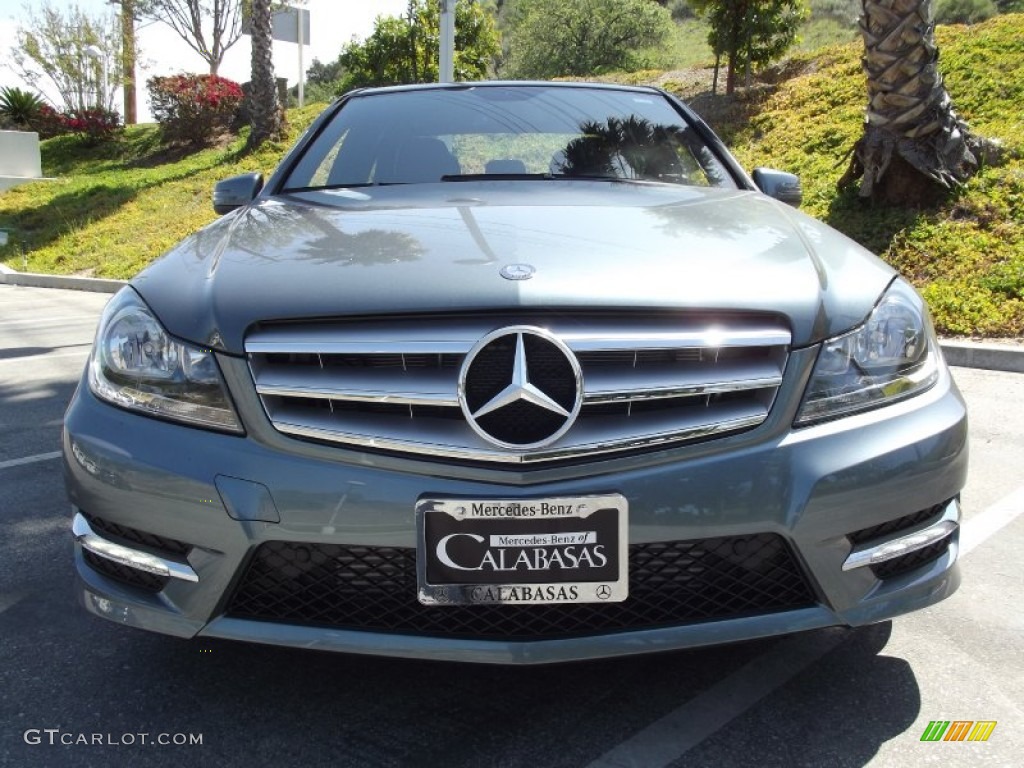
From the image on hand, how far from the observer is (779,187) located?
3191 millimetres

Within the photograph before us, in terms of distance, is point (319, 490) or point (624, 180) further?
point (624, 180)

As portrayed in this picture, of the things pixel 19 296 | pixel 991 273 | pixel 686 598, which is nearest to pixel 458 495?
pixel 686 598

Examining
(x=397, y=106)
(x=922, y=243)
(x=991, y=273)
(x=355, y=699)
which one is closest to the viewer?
(x=355, y=699)

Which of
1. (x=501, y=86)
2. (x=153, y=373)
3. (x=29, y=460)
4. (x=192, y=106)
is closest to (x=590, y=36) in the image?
(x=192, y=106)

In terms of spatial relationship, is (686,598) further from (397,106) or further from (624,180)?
(397,106)

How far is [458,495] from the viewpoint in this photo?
1760 mm

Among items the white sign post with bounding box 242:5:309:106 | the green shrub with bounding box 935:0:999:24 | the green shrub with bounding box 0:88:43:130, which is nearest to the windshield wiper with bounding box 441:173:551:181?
the white sign post with bounding box 242:5:309:106

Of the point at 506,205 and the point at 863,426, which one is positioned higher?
the point at 506,205

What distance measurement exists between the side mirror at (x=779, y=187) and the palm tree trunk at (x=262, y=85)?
48.2 ft

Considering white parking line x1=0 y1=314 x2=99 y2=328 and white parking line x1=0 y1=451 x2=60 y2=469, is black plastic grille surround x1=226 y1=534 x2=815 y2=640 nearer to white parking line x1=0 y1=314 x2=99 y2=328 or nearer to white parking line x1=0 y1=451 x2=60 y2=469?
white parking line x1=0 y1=451 x2=60 y2=469

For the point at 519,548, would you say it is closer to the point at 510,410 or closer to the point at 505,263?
the point at 510,410

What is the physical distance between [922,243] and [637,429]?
21.7ft

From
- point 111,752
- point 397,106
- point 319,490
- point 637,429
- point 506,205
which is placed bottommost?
point 111,752

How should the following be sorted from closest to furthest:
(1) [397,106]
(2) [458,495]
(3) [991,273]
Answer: (2) [458,495] < (1) [397,106] < (3) [991,273]
